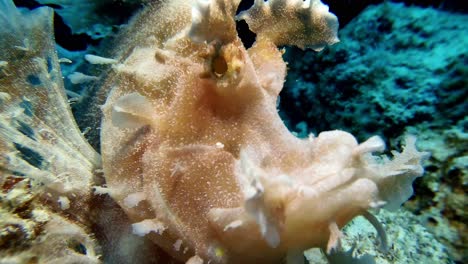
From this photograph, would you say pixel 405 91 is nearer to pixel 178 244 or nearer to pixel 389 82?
pixel 389 82

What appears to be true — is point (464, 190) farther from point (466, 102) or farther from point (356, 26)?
point (356, 26)

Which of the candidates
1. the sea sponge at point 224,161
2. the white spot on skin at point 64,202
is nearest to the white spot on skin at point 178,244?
the sea sponge at point 224,161

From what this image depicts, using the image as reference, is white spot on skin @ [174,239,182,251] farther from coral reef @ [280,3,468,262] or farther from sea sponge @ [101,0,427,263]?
coral reef @ [280,3,468,262]

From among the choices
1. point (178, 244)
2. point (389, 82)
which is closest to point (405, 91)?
point (389, 82)

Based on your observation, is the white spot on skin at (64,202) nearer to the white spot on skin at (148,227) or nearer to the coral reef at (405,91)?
the white spot on skin at (148,227)

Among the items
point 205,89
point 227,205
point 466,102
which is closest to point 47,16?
point 205,89

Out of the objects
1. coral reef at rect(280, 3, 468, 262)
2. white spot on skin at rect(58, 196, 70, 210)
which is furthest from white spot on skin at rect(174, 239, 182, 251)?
coral reef at rect(280, 3, 468, 262)
